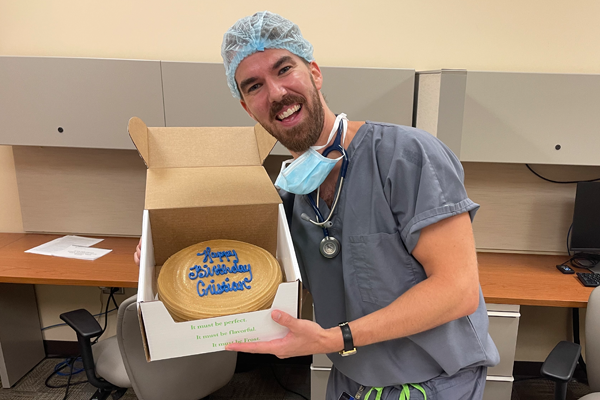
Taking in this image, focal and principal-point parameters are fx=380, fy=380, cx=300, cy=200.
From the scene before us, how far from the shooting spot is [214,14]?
6.22 ft

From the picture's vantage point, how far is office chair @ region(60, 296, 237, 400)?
1.28 metres

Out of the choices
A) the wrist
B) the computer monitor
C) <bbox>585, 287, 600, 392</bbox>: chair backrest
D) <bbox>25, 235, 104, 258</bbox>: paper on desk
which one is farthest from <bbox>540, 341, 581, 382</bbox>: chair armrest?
<bbox>25, 235, 104, 258</bbox>: paper on desk

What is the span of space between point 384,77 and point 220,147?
2.93 ft

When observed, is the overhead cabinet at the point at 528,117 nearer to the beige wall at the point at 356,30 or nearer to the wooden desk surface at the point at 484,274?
the beige wall at the point at 356,30

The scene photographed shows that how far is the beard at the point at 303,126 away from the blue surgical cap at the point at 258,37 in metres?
0.12

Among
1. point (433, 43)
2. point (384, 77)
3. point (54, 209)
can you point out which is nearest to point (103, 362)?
point (54, 209)

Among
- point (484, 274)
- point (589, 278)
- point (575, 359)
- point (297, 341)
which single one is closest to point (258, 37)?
point (297, 341)

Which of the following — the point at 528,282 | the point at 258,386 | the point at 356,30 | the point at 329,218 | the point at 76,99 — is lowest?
the point at 258,386

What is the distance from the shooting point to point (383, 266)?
0.87 metres

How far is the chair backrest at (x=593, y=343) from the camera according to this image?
1343mm

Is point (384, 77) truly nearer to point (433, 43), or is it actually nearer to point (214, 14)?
point (433, 43)

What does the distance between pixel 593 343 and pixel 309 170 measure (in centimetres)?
125

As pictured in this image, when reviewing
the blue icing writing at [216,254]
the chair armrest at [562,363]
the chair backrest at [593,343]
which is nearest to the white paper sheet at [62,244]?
the blue icing writing at [216,254]

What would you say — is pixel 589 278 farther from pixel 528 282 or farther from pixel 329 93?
pixel 329 93
